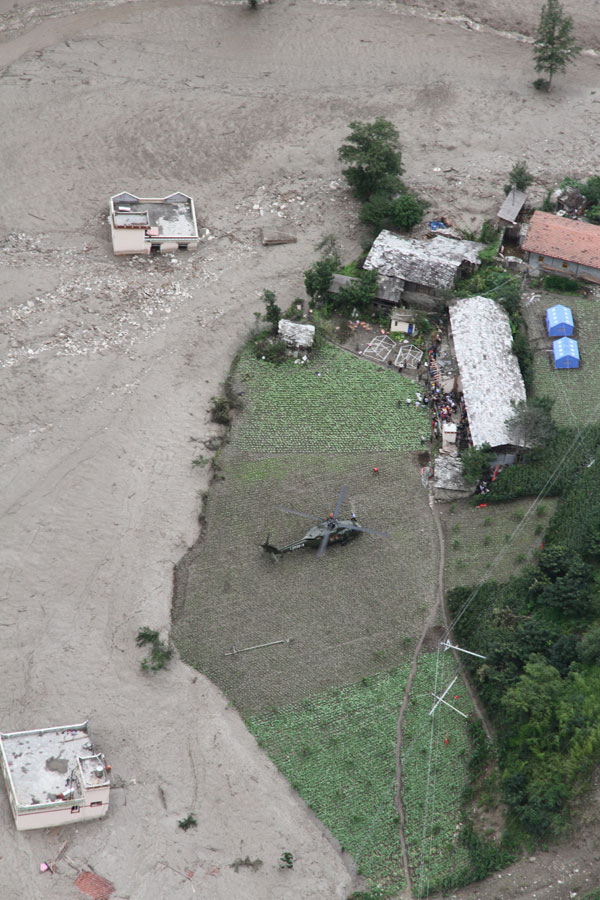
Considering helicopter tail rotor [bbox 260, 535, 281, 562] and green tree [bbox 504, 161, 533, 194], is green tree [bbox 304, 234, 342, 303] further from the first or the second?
helicopter tail rotor [bbox 260, 535, 281, 562]

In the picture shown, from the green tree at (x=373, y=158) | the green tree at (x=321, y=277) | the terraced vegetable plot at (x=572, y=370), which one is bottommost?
the terraced vegetable plot at (x=572, y=370)

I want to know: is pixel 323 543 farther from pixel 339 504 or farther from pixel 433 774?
pixel 433 774

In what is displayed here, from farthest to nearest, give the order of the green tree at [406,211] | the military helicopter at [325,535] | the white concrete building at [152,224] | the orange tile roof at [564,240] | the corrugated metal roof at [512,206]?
the corrugated metal roof at [512,206] → the green tree at [406,211] → the white concrete building at [152,224] → the orange tile roof at [564,240] → the military helicopter at [325,535]

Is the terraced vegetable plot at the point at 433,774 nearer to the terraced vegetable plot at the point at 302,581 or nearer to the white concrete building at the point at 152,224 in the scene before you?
the terraced vegetable plot at the point at 302,581

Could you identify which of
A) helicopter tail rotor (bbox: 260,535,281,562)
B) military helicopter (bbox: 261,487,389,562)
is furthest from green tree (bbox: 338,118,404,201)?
helicopter tail rotor (bbox: 260,535,281,562)

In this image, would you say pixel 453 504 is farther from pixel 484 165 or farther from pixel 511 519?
pixel 484 165

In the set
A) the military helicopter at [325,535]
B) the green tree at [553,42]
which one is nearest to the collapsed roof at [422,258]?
the military helicopter at [325,535]

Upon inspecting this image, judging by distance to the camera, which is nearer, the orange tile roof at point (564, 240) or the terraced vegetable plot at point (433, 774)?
the terraced vegetable plot at point (433, 774)

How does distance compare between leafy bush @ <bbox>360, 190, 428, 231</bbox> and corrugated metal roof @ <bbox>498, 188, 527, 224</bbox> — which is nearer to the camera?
leafy bush @ <bbox>360, 190, 428, 231</bbox>
